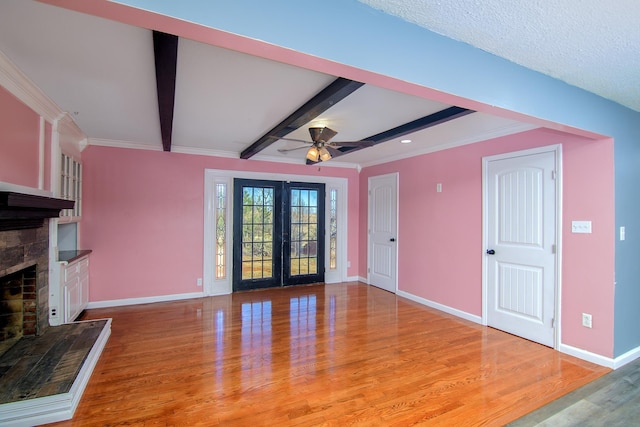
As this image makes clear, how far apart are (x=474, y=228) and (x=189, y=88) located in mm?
3531

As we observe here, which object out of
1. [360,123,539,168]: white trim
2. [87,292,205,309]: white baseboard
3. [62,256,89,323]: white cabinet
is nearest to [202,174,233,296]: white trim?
[87,292,205,309]: white baseboard

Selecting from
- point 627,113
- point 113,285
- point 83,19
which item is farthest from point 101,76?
point 627,113

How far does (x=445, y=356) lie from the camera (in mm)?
3010

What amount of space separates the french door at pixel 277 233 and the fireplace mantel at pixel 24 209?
260 cm

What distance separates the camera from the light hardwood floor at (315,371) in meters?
2.14

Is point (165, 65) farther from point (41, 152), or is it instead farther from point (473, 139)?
point (473, 139)

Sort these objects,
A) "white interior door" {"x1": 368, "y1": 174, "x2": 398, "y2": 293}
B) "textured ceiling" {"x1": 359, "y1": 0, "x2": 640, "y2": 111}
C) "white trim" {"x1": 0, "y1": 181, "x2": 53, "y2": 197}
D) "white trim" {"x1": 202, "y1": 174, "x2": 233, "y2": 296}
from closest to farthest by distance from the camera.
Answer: "textured ceiling" {"x1": 359, "y1": 0, "x2": 640, "y2": 111} → "white trim" {"x1": 0, "y1": 181, "x2": 53, "y2": 197} → "white trim" {"x1": 202, "y1": 174, "x2": 233, "y2": 296} → "white interior door" {"x1": 368, "y1": 174, "x2": 398, "y2": 293}

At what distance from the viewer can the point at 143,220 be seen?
466 cm

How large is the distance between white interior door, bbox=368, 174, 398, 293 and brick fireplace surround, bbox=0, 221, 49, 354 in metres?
4.55

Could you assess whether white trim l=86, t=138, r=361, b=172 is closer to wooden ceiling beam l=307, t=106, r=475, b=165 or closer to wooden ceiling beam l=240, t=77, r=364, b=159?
wooden ceiling beam l=240, t=77, r=364, b=159

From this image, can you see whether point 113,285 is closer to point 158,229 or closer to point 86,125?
point 158,229

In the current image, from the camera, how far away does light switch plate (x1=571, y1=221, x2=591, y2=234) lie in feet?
9.57

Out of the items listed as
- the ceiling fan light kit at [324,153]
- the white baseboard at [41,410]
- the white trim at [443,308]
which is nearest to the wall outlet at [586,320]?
the white trim at [443,308]

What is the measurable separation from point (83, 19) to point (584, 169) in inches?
156
